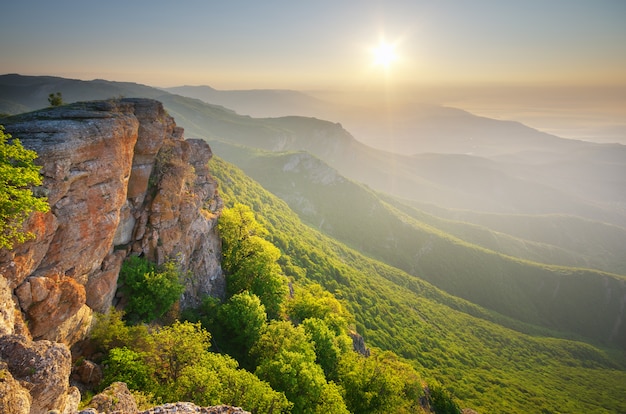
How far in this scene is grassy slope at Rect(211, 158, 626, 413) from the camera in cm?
8169

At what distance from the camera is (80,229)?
22188mm

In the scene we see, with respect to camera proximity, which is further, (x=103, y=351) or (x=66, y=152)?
(x=103, y=351)

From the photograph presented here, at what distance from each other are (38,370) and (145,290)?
55.6 ft

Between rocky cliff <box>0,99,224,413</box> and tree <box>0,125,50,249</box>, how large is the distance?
1.27 meters

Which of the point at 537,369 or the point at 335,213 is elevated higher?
the point at 335,213

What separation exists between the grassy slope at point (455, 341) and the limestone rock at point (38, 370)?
53524 mm

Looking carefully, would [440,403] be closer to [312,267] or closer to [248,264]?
[248,264]

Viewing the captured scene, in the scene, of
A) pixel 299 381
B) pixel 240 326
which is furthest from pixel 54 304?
pixel 299 381

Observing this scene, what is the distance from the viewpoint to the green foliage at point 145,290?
92.7ft

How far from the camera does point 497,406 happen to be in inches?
2926

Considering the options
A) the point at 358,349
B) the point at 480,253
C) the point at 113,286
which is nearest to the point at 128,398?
the point at 113,286

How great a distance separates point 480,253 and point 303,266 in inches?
5323

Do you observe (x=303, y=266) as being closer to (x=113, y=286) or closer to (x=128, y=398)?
(x=113, y=286)

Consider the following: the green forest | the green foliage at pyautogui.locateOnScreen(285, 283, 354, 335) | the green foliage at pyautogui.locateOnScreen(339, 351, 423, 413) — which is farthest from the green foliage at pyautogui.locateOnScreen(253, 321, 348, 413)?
the green foliage at pyautogui.locateOnScreen(285, 283, 354, 335)
